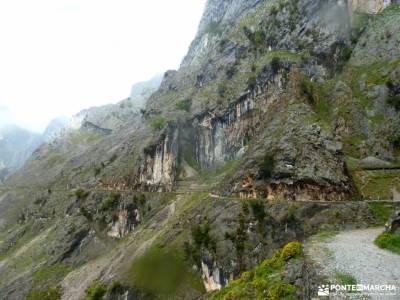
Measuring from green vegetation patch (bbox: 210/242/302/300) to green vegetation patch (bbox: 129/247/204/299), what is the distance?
2019 cm

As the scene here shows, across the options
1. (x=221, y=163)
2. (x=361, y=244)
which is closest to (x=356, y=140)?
(x=361, y=244)

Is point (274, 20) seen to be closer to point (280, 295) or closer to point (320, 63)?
point (320, 63)

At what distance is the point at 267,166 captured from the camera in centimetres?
6812

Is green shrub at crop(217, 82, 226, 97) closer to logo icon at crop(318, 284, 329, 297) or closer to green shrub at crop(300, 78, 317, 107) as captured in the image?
green shrub at crop(300, 78, 317, 107)

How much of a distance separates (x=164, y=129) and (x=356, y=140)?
67.1 metres

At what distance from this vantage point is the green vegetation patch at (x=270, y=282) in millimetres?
32438

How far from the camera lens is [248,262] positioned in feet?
192

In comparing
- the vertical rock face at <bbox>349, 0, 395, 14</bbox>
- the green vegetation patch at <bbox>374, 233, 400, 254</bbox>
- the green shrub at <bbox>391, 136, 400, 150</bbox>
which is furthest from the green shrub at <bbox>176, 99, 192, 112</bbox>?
the green vegetation patch at <bbox>374, 233, 400, 254</bbox>

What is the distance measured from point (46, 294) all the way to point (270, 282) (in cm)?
6801

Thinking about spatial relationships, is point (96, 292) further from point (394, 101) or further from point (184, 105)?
point (184, 105)

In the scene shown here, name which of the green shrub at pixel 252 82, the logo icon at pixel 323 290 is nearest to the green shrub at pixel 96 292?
the logo icon at pixel 323 290

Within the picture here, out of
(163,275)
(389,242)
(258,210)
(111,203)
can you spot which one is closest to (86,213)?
(111,203)

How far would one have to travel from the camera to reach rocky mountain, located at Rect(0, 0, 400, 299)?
2346 inches

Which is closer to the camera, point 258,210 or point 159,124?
point 258,210
